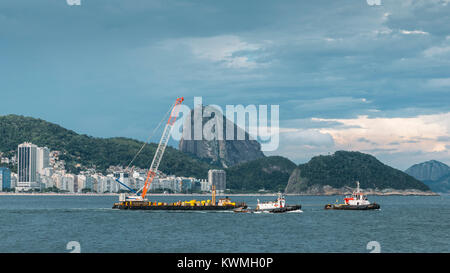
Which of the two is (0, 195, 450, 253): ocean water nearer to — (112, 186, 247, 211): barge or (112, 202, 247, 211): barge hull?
(112, 202, 247, 211): barge hull

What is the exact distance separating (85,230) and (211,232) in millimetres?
26112

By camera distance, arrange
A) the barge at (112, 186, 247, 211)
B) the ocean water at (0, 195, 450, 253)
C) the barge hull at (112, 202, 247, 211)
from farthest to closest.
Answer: the barge at (112, 186, 247, 211)
the barge hull at (112, 202, 247, 211)
the ocean water at (0, 195, 450, 253)

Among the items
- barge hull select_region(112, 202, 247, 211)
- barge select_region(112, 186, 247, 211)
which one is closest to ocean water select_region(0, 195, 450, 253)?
barge hull select_region(112, 202, 247, 211)

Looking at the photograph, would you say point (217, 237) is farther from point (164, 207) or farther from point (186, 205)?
point (164, 207)

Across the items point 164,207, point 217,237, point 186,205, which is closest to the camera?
point 217,237

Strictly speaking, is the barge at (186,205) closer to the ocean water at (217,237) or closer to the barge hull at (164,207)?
the barge hull at (164,207)

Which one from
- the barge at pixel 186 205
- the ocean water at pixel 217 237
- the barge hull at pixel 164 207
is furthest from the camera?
the barge at pixel 186 205

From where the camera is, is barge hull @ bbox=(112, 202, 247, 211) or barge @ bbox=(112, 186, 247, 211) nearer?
barge hull @ bbox=(112, 202, 247, 211)

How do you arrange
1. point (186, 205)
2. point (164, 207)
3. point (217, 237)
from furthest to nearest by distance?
point (164, 207) < point (186, 205) < point (217, 237)

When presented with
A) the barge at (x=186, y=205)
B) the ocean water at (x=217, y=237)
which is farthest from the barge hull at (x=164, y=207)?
the ocean water at (x=217, y=237)

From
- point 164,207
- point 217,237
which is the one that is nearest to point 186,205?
point 164,207

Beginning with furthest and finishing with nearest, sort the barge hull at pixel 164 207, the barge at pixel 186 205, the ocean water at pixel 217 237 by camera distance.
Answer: the barge at pixel 186 205
the barge hull at pixel 164 207
the ocean water at pixel 217 237
